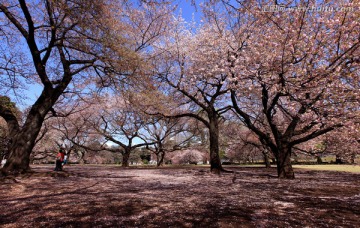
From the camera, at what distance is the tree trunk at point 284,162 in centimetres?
1285

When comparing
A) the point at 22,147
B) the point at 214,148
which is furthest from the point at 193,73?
the point at 22,147

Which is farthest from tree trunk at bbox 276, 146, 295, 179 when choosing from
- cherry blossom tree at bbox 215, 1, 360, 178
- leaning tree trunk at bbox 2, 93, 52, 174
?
leaning tree trunk at bbox 2, 93, 52, 174

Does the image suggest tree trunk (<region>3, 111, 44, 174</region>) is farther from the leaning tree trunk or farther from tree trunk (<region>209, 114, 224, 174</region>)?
tree trunk (<region>209, 114, 224, 174</region>)

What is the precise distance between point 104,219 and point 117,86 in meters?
7.32

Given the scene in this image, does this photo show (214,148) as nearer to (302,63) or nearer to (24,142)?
(302,63)

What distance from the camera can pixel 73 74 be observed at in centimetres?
1174

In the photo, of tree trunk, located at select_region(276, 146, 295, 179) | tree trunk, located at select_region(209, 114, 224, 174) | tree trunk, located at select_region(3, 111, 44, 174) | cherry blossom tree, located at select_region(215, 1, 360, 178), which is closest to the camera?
cherry blossom tree, located at select_region(215, 1, 360, 178)

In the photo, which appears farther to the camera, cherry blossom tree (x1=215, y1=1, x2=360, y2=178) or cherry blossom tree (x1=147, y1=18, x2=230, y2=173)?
cherry blossom tree (x1=147, y1=18, x2=230, y2=173)

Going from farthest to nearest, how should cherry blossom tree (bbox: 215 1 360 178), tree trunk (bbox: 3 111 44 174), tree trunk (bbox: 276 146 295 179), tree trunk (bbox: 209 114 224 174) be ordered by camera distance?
tree trunk (bbox: 209 114 224 174)
tree trunk (bbox: 276 146 295 179)
tree trunk (bbox: 3 111 44 174)
cherry blossom tree (bbox: 215 1 360 178)

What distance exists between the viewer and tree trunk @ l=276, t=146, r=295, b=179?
12852 millimetres

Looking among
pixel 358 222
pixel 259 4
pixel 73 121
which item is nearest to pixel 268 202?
pixel 358 222

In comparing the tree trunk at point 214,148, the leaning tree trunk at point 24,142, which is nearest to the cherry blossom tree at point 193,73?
the tree trunk at point 214,148

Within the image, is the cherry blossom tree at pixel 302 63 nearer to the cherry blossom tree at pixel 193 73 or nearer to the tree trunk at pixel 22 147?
the cherry blossom tree at pixel 193 73

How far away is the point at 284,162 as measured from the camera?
42.8 feet
